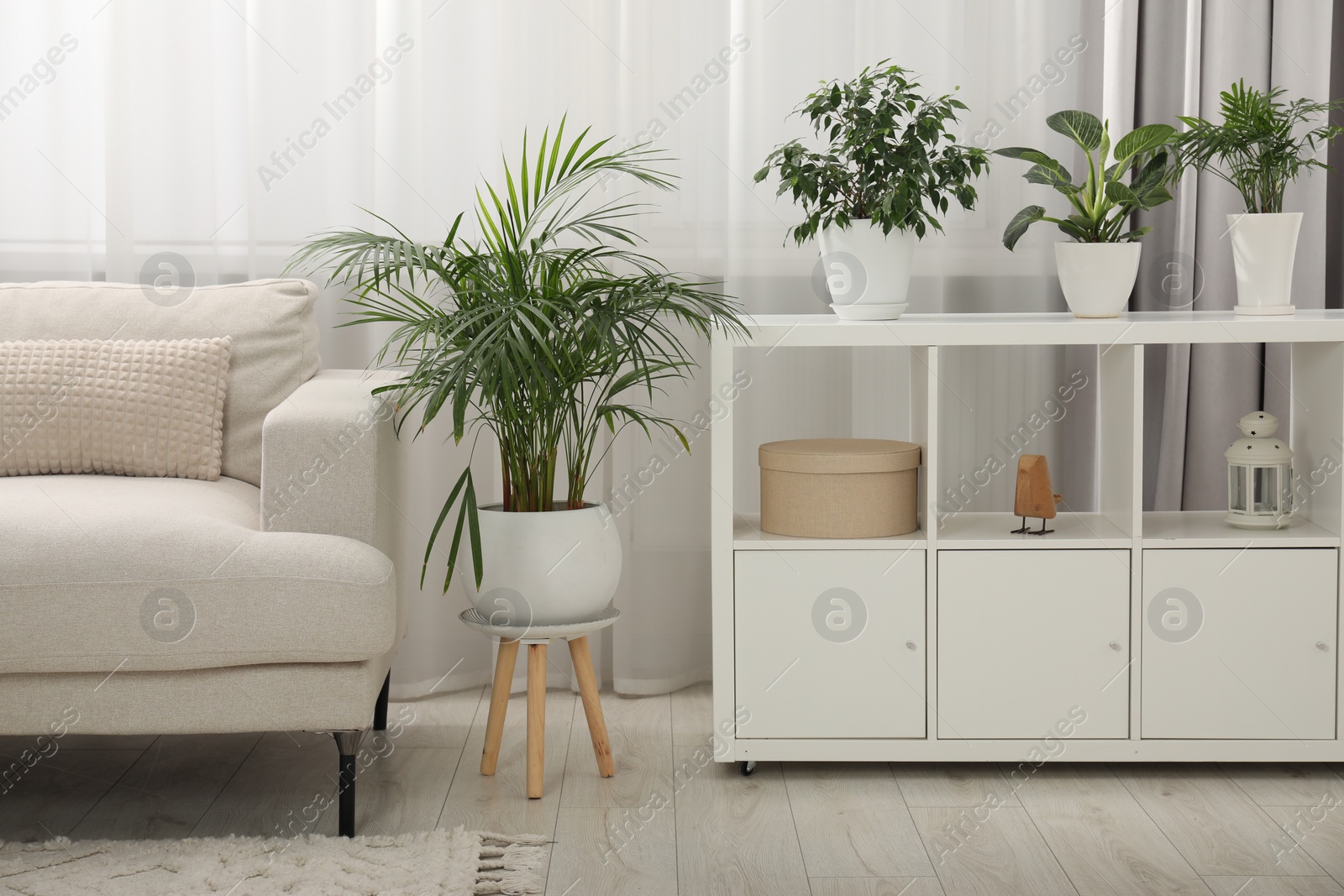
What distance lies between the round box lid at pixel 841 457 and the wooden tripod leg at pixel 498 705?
55 centimetres

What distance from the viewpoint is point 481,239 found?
2.46 meters

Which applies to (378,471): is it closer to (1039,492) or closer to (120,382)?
(120,382)

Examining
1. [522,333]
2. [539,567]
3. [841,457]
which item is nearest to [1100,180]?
[841,457]

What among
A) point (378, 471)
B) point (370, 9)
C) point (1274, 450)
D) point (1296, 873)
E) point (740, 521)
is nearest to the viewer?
point (1296, 873)

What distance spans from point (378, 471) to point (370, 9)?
1.11m

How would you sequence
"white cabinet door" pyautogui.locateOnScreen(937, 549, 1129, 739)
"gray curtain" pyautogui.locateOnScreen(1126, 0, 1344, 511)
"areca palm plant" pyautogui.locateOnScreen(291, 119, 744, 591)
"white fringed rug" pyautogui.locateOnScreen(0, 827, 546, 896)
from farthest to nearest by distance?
"gray curtain" pyautogui.locateOnScreen(1126, 0, 1344, 511) → "white cabinet door" pyautogui.locateOnScreen(937, 549, 1129, 739) → "areca palm plant" pyautogui.locateOnScreen(291, 119, 744, 591) → "white fringed rug" pyautogui.locateOnScreen(0, 827, 546, 896)

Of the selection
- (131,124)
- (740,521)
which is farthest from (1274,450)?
(131,124)

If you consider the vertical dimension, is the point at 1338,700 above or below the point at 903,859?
above

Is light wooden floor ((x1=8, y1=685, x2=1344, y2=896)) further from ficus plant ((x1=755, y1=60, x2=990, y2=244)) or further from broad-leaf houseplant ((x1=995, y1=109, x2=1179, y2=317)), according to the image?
ficus plant ((x1=755, y1=60, x2=990, y2=244))

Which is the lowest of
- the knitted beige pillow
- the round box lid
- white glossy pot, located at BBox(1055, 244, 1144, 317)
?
the round box lid

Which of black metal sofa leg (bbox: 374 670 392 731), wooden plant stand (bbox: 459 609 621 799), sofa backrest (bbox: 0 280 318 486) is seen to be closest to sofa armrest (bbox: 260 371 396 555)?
wooden plant stand (bbox: 459 609 621 799)

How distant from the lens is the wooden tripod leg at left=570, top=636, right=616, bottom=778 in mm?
1971

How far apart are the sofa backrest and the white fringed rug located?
0.72m

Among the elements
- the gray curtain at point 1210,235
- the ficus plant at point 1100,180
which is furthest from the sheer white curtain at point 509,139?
the ficus plant at point 1100,180
